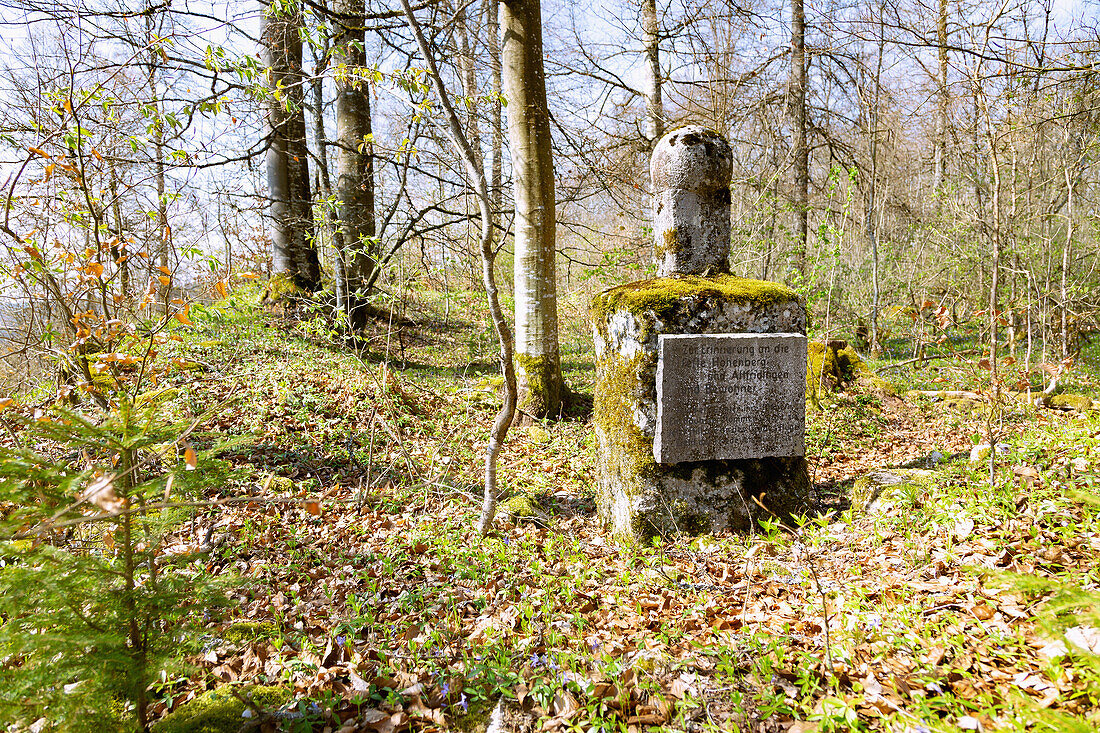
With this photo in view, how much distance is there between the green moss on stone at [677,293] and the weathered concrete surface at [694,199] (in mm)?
220

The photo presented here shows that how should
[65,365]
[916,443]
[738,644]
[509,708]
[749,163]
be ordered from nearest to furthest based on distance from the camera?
[509,708]
[738,644]
[65,365]
[916,443]
[749,163]

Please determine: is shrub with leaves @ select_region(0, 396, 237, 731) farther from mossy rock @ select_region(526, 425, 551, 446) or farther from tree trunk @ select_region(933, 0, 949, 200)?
tree trunk @ select_region(933, 0, 949, 200)

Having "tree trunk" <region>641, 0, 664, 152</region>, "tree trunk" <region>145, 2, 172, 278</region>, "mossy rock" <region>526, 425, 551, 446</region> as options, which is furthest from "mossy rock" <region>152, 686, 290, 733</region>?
"tree trunk" <region>641, 0, 664, 152</region>

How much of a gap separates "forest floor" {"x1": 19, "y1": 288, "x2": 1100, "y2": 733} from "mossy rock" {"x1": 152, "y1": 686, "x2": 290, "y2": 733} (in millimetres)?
94

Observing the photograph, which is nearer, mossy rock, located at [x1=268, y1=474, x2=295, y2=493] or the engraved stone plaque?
the engraved stone plaque

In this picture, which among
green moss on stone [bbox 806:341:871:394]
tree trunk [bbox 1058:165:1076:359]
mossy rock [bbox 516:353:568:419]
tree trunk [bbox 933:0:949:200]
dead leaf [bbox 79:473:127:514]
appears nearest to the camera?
dead leaf [bbox 79:473:127:514]

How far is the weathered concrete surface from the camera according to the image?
429cm

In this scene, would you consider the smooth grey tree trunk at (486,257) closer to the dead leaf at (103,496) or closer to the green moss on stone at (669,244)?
the green moss on stone at (669,244)

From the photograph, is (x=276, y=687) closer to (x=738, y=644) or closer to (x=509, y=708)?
(x=509, y=708)

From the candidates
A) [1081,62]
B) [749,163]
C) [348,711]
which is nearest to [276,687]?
[348,711]

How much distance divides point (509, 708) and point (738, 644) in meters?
1.07

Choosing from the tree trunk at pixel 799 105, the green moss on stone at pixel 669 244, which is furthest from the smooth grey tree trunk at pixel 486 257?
the tree trunk at pixel 799 105

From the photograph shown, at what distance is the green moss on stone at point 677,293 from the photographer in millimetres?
3875

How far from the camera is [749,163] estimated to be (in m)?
12.3
